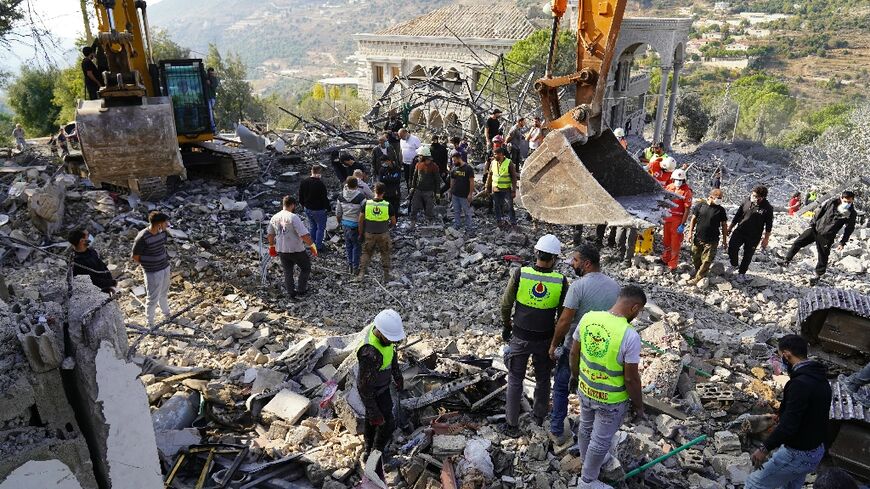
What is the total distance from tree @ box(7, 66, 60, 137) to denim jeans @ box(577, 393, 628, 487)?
2851 cm

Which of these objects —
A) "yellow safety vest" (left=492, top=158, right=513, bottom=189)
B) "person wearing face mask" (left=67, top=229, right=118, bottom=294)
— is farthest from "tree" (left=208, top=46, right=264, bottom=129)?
"person wearing face mask" (left=67, top=229, right=118, bottom=294)

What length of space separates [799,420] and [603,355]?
3.86 feet

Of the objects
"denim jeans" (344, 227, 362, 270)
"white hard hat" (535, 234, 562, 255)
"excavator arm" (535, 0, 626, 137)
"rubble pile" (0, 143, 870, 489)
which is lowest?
"rubble pile" (0, 143, 870, 489)

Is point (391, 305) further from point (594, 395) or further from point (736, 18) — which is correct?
point (736, 18)

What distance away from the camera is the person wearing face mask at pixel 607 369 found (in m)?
3.69

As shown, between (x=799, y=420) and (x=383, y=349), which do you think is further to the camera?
(x=383, y=349)

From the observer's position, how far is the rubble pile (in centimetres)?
442

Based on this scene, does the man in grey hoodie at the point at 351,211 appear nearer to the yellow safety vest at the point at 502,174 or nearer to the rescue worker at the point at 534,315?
the yellow safety vest at the point at 502,174

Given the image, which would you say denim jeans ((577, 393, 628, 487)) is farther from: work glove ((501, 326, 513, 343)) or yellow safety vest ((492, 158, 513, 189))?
yellow safety vest ((492, 158, 513, 189))

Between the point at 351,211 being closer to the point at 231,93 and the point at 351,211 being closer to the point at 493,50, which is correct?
the point at 493,50

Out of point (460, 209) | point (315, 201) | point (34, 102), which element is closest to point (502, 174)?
point (460, 209)

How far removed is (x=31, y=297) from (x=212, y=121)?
8.36 metres

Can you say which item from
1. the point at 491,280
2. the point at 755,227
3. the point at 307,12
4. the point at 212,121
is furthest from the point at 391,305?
the point at 307,12

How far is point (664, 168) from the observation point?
9602 mm
